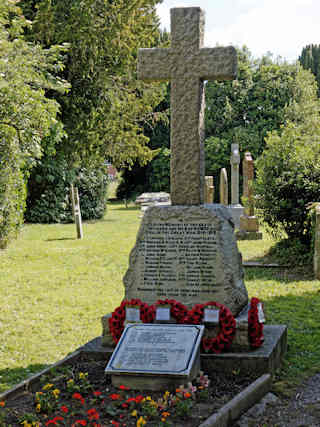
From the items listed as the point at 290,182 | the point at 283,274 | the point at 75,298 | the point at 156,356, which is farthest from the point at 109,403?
the point at 290,182

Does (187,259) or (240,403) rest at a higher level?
(187,259)

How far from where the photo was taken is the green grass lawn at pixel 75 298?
575 centimetres

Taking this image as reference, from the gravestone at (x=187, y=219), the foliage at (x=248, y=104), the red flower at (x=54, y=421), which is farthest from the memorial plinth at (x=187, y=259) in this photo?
the foliage at (x=248, y=104)

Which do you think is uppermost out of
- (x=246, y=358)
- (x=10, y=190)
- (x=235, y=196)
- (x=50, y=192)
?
(x=10, y=190)

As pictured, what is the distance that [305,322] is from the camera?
22.2 ft

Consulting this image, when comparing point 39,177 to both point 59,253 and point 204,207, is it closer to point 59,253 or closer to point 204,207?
point 59,253

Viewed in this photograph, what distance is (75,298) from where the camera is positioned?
8328mm

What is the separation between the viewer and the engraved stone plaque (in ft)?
14.6

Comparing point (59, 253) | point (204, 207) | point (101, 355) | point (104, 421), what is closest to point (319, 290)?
point (204, 207)

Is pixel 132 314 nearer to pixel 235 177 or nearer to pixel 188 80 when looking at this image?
pixel 188 80

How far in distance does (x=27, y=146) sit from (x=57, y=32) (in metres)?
6.32

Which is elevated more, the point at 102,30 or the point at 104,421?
the point at 102,30

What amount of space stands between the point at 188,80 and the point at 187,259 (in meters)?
1.86

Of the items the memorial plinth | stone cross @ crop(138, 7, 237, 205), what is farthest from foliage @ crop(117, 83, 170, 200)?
the memorial plinth
